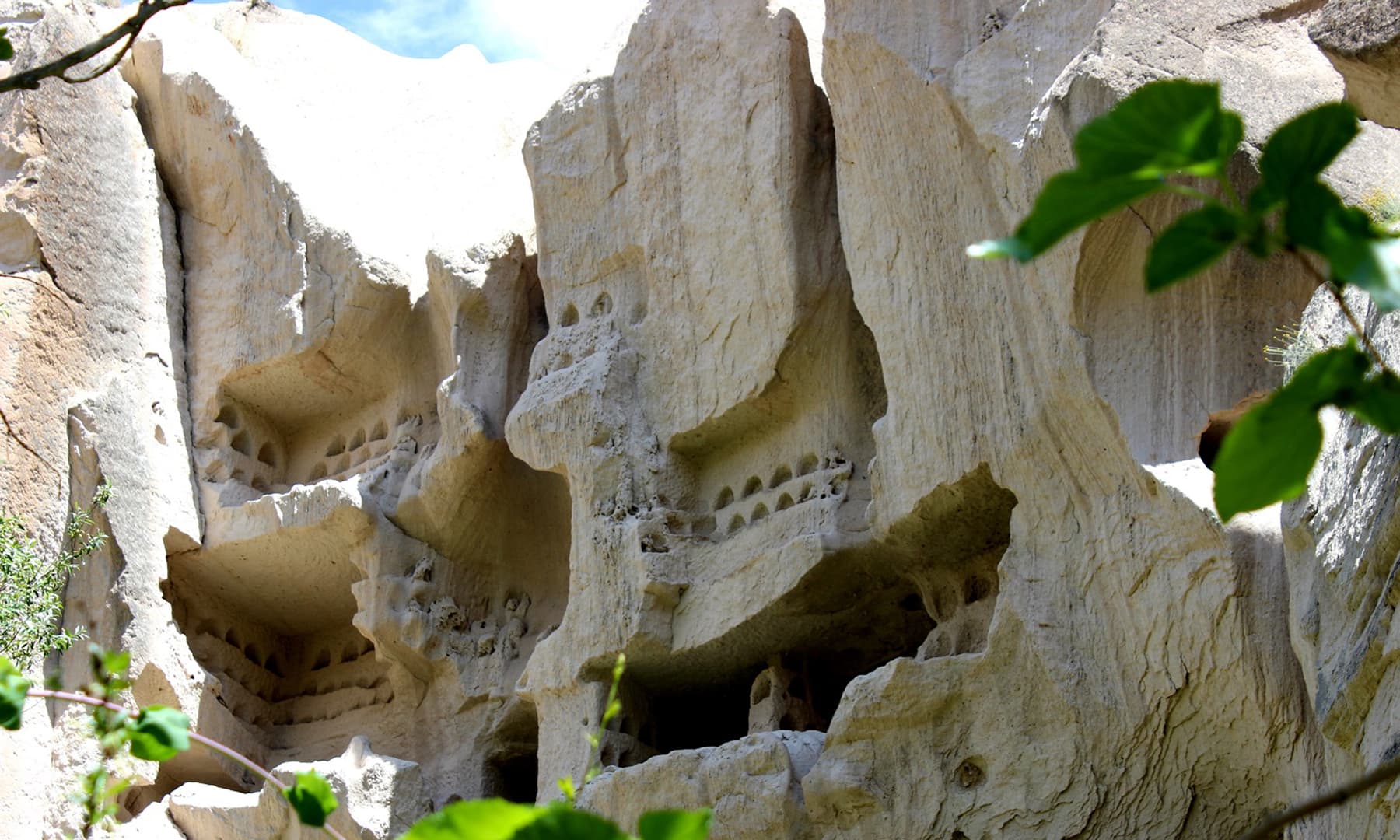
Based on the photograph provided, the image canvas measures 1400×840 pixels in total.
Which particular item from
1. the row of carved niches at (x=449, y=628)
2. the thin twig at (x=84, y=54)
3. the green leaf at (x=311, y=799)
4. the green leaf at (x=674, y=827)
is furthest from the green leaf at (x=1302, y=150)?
the row of carved niches at (x=449, y=628)

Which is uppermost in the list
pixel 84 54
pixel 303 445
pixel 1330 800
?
pixel 303 445

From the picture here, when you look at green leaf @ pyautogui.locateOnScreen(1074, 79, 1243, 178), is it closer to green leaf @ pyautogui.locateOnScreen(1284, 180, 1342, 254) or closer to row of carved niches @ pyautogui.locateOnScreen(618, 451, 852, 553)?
green leaf @ pyautogui.locateOnScreen(1284, 180, 1342, 254)

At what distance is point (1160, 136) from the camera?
1.39 m

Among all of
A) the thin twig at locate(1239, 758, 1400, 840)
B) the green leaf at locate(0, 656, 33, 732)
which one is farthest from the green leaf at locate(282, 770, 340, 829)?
the thin twig at locate(1239, 758, 1400, 840)

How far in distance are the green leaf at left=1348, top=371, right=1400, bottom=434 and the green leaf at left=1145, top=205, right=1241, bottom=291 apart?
158 millimetres

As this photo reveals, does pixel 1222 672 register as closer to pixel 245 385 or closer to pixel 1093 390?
pixel 1093 390

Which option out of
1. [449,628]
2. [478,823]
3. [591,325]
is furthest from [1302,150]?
[449,628]

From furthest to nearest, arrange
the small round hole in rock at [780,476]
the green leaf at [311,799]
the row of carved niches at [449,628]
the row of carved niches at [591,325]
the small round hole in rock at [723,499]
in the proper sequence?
the row of carved niches at [449,628], the row of carved niches at [591,325], the small round hole in rock at [723,499], the small round hole in rock at [780,476], the green leaf at [311,799]

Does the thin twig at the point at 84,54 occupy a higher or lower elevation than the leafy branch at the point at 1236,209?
higher

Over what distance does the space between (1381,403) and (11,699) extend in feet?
4.81

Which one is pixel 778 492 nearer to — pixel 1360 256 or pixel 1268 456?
pixel 1268 456

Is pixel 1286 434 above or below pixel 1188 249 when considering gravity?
below

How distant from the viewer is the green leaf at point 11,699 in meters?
1.99

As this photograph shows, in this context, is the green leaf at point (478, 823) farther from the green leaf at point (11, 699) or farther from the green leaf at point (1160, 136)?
the green leaf at point (11, 699)
